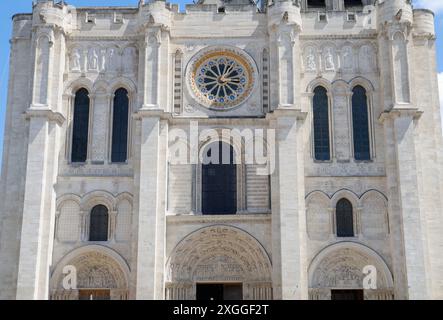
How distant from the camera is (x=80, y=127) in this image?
28.5 meters

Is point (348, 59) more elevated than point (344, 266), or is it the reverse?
point (348, 59)

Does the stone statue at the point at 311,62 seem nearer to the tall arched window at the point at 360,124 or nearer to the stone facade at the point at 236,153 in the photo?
the stone facade at the point at 236,153

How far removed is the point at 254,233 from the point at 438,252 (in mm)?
7022

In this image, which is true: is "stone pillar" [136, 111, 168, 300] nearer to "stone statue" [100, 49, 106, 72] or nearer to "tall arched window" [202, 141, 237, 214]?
"tall arched window" [202, 141, 237, 214]

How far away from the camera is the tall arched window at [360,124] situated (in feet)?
92.1

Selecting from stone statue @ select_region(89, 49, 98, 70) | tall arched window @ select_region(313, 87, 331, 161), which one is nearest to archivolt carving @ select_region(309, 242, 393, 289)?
tall arched window @ select_region(313, 87, 331, 161)

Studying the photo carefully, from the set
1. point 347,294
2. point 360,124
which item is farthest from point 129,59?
point 347,294

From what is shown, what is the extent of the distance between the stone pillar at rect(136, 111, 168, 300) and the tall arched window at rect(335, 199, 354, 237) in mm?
6726

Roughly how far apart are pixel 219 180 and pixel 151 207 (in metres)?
3.09

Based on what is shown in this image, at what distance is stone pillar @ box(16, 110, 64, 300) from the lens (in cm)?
2588

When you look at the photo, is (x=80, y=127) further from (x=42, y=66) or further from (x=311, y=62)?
(x=311, y=62)

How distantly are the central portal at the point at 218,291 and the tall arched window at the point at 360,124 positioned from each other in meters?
7.01

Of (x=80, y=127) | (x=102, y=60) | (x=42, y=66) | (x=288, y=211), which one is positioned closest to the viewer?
(x=288, y=211)
